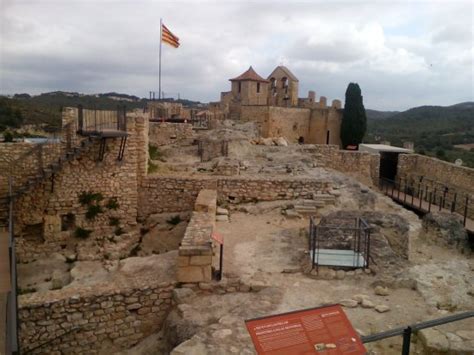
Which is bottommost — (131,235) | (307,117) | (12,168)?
(131,235)

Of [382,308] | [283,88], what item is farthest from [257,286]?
[283,88]

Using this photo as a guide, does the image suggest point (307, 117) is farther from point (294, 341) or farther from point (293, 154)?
point (294, 341)

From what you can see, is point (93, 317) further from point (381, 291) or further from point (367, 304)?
point (381, 291)

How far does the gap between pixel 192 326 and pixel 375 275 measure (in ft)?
11.8

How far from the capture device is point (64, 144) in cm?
1246

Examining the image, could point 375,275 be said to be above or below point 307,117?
below

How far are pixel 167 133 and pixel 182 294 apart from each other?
13.5 metres

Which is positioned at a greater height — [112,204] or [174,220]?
[112,204]

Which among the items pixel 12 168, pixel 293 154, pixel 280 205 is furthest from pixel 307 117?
pixel 12 168

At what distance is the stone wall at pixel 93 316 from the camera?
304 inches

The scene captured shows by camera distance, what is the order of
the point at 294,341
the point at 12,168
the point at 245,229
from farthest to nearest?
Answer: the point at 12,168
the point at 245,229
the point at 294,341

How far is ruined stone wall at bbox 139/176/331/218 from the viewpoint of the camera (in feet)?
42.0

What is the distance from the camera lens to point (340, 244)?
888 cm

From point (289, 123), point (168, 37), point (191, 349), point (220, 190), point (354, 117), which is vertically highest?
point (168, 37)
